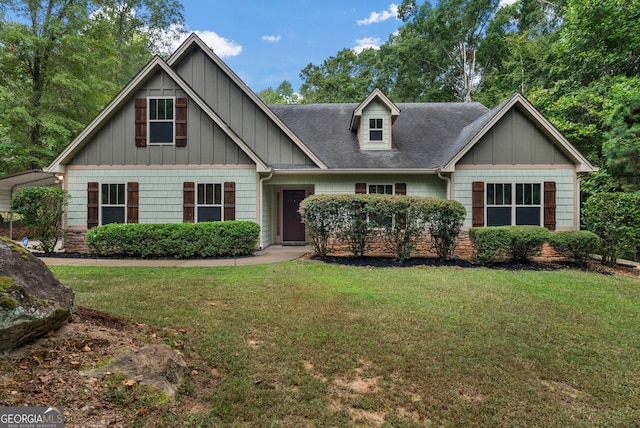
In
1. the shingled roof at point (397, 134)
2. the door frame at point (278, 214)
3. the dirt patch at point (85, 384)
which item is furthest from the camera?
the door frame at point (278, 214)

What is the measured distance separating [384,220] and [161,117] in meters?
8.02

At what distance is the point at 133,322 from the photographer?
402 centimetres

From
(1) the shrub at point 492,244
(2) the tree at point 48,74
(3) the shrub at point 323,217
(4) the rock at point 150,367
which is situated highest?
(2) the tree at point 48,74

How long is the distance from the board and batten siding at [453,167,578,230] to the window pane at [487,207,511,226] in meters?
0.68

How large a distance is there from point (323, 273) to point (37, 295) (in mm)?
5291

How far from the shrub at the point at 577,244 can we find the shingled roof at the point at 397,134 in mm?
4007

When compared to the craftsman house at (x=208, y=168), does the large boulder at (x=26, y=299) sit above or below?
below

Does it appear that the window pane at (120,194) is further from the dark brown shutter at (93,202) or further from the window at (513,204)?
the window at (513,204)

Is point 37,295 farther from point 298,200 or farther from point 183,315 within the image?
point 298,200

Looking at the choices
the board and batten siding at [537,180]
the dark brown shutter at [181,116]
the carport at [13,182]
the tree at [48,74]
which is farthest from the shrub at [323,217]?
the tree at [48,74]

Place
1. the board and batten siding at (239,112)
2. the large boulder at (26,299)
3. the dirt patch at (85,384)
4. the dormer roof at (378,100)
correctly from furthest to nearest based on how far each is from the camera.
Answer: the dormer roof at (378,100) < the board and batten siding at (239,112) < the large boulder at (26,299) < the dirt patch at (85,384)

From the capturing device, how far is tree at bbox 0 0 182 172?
14.7 metres

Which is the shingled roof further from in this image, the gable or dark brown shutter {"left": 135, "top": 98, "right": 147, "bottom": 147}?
dark brown shutter {"left": 135, "top": 98, "right": 147, "bottom": 147}

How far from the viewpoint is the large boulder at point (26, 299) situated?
2.53 meters
